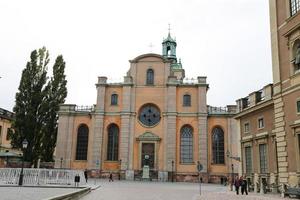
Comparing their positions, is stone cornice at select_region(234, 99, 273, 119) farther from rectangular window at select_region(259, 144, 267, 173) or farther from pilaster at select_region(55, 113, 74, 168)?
pilaster at select_region(55, 113, 74, 168)

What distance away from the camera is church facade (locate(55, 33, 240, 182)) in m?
42.4

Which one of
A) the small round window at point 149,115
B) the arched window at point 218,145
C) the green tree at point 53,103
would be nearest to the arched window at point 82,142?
the green tree at point 53,103

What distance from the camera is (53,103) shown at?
39.8 meters

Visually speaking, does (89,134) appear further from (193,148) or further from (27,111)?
(193,148)


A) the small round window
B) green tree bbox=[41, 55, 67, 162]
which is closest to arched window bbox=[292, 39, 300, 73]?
the small round window

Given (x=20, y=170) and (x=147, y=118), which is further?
(x=147, y=118)

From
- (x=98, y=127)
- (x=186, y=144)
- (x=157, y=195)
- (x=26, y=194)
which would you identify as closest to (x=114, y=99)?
(x=98, y=127)

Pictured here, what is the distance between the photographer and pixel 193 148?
141ft

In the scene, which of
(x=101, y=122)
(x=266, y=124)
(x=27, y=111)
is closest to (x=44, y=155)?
(x=27, y=111)

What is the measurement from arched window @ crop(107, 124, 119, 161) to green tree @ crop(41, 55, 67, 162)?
7428mm

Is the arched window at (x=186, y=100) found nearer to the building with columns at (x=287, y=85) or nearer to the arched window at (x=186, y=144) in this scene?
the arched window at (x=186, y=144)

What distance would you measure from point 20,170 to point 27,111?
13.9 m

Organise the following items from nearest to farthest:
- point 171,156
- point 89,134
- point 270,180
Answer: point 270,180
point 171,156
point 89,134

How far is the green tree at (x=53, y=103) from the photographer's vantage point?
38812mm
